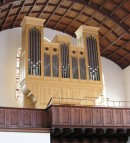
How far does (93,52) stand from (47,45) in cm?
251

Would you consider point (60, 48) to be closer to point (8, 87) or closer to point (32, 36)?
point (32, 36)

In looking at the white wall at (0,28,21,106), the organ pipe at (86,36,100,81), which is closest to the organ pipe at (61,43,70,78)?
the organ pipe at (86,36,100,81)

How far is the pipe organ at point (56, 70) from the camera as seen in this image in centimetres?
1494

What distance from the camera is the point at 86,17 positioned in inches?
699

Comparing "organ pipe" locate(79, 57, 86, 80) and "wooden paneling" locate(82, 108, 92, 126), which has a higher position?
"organ pipe" locate(79, 57, 86, 80)

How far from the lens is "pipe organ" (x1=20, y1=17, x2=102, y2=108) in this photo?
1494 cm

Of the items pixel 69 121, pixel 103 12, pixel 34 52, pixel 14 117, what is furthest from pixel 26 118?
pixel 103 12

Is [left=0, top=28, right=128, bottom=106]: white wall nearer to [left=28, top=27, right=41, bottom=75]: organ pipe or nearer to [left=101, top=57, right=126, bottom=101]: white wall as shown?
[left=101, top=57, right=126, bottom=101]: white wall

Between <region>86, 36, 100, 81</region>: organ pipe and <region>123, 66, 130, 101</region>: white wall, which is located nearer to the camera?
<region>86, 36, 100, 81</region>: organ pipe

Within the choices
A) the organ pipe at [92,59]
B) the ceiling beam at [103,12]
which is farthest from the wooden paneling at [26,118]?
the ceiling beam at [103,12]

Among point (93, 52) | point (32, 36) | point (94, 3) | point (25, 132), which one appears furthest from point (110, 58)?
point (25, 132)

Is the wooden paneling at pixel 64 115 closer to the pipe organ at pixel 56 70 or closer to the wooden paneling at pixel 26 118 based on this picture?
the wooden paneling at pixel 26 118

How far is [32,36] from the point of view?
16.0 m

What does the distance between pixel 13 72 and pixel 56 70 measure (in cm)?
274
